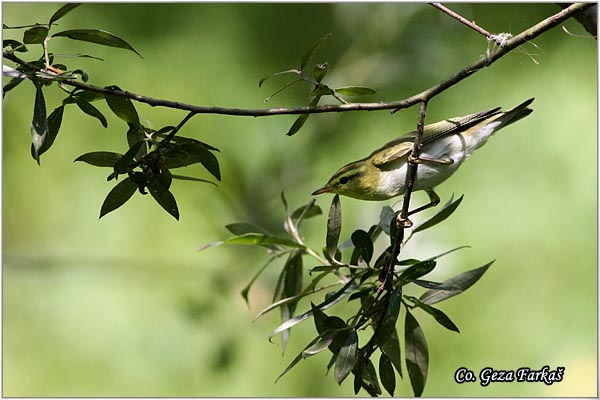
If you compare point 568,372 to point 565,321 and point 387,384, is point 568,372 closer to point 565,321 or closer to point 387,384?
point 565,321

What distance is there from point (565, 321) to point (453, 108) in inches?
20.8

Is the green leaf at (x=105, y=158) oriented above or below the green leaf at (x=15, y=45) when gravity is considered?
below

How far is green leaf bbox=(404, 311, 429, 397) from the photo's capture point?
69 cm

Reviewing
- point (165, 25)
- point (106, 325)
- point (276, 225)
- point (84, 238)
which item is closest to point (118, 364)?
point (106, 325)

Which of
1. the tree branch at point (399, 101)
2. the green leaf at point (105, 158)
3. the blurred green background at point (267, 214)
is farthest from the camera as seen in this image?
the blurred green background at point (267, 214)

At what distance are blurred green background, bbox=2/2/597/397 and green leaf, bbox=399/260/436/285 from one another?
76 cm

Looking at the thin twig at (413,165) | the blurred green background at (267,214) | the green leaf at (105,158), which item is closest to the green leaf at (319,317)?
the thin twig at (413,165)

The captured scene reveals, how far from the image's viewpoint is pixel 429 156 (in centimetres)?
71

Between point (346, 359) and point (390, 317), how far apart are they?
54 mm

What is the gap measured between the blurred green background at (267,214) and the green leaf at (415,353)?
2.32 ft

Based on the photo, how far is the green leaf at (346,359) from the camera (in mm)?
619

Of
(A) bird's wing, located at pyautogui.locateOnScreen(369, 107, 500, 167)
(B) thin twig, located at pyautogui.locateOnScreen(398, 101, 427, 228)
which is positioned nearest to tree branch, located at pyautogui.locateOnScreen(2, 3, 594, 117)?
(B) thin twig, located at pyautogui.locateOnScreen(398, 101, 427, 228)

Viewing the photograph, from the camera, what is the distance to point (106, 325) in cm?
A: 161

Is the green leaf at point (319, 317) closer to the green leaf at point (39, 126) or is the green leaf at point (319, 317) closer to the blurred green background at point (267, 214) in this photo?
the green leaf at point (39, 126)
